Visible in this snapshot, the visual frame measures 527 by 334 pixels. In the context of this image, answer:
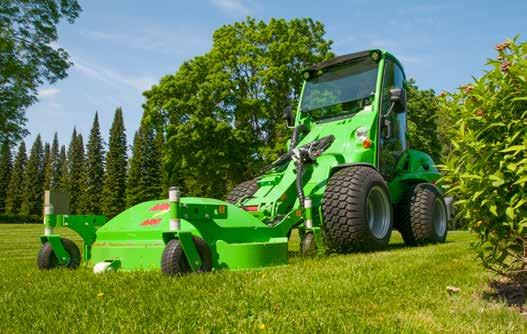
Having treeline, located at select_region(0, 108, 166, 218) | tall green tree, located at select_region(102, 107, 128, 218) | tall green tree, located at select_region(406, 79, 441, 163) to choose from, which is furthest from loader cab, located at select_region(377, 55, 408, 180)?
tall green tree, located at select_region(102, 107, 128, 218)

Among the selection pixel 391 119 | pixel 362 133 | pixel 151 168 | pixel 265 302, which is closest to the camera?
pixel 265 302

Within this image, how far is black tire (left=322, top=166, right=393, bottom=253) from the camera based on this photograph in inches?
229

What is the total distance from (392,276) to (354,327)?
5.49 feet

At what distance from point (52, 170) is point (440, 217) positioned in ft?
289

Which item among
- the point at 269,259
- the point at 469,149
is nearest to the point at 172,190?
the point at 269,259

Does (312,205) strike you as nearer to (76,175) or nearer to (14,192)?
(76,175)

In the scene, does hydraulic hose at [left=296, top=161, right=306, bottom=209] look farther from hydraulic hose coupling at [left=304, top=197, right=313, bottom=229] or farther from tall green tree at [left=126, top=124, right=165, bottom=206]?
tall green tree at [left=126, top=124, right=165, bottom=206]

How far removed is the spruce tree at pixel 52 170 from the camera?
85.4 m

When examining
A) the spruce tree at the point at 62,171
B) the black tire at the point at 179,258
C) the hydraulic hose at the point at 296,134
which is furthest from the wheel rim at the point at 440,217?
the spruce tree at the point at 62,171

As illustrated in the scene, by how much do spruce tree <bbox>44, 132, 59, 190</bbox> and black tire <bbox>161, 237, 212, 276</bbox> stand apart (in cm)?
8658

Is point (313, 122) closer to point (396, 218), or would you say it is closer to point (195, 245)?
point (396, 218)

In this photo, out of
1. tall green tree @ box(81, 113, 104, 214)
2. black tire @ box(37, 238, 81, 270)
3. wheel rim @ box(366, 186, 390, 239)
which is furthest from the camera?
tall green tree @ box(81, 113, 104, 214)

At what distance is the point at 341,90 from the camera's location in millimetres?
7871

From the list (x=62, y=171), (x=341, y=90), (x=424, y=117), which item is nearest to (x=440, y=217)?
(x=341, y=90)
